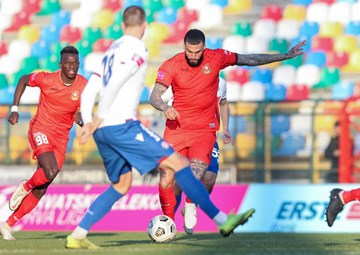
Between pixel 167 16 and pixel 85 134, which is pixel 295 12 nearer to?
pixel 167 16

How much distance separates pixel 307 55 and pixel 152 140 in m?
12.8

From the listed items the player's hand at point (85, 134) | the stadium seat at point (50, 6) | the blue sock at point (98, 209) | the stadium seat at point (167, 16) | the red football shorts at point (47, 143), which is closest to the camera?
the player's hand at point (85, 134)

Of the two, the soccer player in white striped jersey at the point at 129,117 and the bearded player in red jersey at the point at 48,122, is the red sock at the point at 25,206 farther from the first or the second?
the soccer player in white striped jersey at the point at 129,117

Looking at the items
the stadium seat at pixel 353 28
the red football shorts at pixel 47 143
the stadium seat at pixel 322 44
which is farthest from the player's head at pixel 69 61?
the stadium seat at pixel 353 28

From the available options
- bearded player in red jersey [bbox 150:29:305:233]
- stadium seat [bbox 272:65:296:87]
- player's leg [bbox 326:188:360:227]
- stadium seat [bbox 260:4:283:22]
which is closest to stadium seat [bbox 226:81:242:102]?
stadium seat [bbox 272:65:296:87]

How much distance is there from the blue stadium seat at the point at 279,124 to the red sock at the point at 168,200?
19.0ft

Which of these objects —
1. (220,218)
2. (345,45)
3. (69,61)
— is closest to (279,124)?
(345,45)

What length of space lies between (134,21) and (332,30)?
13.2 m

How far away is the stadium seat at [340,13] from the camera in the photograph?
21109mm

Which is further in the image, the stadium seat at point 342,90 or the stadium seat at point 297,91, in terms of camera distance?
the stadium seat at point 297,91

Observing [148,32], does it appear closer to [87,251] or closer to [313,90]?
[313,90]

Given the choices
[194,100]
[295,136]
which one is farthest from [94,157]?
[194,100]

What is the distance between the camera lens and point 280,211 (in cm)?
1495

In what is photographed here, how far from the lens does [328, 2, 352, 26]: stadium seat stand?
69.3ft
